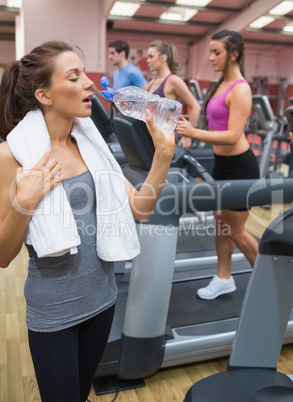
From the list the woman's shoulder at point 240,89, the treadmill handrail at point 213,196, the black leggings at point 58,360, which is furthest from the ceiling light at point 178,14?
the black leggings at point 58,360

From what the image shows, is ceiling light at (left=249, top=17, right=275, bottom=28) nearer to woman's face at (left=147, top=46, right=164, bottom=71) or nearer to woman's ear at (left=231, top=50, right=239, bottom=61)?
woman's face at (left=147, top=46, right=164, bottom=71)

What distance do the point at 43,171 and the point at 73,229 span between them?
16 cm

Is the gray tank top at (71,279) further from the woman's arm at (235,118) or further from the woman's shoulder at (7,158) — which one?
the woman's arm at (235,118)

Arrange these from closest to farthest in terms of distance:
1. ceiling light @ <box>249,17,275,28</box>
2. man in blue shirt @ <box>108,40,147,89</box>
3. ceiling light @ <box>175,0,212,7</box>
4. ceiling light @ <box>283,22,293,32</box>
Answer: man in blue shirt @ <box>108,40,147,89</box> < ceiling light @ <box>175,0,212,7</box> < ceiling light @ <box>249,17,275,28</box> < ceiling light @ <box>283,22,293,32</box>

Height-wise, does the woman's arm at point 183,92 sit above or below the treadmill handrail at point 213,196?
above

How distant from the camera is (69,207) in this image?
93cm

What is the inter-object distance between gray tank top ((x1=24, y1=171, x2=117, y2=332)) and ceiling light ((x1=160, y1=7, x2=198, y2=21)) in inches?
347

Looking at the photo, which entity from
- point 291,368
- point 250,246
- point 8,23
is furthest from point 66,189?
point 8,23

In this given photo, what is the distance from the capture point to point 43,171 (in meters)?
0.87

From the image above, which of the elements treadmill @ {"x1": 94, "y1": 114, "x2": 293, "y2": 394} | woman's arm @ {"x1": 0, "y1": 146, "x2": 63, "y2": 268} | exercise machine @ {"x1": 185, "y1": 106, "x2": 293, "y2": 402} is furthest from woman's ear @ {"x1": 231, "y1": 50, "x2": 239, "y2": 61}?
woman's arm @ {"x1": 0, "y1": 146, "x2": 63, "y2": 268}

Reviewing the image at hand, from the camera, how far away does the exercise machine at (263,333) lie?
1210mm

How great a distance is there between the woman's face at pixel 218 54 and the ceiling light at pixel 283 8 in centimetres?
681

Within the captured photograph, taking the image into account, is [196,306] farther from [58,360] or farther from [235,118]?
[58,360]

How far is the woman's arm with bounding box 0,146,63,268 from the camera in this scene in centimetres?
86
